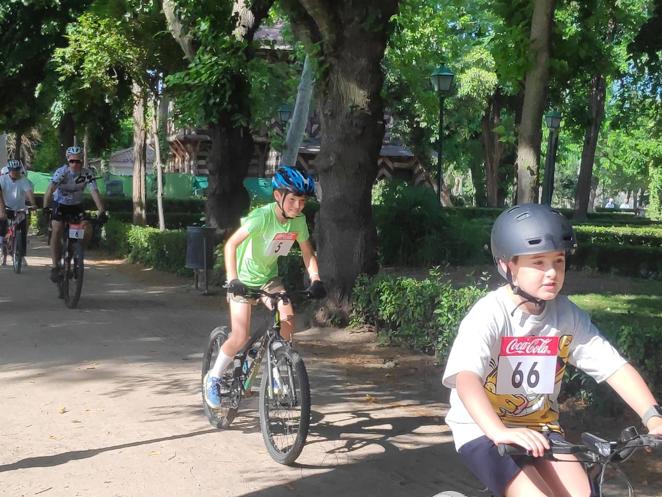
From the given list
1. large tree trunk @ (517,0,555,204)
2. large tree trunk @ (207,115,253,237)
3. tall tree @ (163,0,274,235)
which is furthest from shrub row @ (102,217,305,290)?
large tree trunk @ (517,0,555,204)

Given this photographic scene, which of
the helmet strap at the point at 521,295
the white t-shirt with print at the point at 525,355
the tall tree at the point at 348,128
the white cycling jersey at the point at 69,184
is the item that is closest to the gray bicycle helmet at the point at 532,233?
the helmet strap at the point at 521,295

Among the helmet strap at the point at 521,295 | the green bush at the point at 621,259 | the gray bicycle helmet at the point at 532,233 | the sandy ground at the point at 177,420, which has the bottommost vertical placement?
the sandy ground at the point at 177,420

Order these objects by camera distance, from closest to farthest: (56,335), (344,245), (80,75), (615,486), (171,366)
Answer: (615,486) < (171,366) < (56,335) < (344,245) < (80,75)

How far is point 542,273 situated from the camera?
3.30m

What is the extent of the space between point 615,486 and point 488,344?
8.55 ft

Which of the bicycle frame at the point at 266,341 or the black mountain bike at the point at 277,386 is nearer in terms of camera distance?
the black mountain bike at the point at 277,386

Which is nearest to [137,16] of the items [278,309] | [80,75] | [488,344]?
[80,75]

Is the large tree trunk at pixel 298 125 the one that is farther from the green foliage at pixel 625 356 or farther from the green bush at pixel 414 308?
the green foliage at pixel 625 356

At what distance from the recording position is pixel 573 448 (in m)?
2.80

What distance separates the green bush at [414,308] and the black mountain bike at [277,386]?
2950 millimetres

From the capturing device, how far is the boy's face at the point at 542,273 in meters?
3.29

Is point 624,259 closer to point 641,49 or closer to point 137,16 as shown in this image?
point 641,49

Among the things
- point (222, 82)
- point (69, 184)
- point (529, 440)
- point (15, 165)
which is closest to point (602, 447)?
point (529, 440)

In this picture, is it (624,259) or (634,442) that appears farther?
(624,259)
